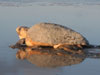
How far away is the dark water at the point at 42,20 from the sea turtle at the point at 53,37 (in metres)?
0.73

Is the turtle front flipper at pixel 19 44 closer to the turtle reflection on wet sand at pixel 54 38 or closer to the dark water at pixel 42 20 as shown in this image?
the turtle reflection on wet sand at pixel 54 38

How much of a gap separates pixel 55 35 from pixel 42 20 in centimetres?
474

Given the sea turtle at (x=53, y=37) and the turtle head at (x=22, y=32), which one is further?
the turtle head at (x=22, y=32)

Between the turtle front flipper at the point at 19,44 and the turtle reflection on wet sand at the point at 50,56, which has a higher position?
the turtle front flipper at the point at 19,44

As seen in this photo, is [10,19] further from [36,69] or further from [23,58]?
[36,69]

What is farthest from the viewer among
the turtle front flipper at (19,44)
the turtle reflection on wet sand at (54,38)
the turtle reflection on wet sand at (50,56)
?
the turtle front flipper at (19,44)

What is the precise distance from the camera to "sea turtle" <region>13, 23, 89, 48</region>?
12.0 m

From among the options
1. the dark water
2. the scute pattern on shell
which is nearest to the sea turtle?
the scute pattern on shell

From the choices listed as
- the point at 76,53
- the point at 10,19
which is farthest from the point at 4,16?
the point at 76,53

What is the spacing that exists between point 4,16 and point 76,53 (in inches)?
266

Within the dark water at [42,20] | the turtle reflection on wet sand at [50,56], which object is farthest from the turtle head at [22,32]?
the turtle reflection on wet sand at [50,56]

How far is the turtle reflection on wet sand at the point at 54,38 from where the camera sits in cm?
1199

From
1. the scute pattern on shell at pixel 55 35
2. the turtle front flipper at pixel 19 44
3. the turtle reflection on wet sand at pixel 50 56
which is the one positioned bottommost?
the turtle reflection on wet sand at pixel 50 56

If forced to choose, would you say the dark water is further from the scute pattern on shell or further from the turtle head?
the scute pattern on shell
